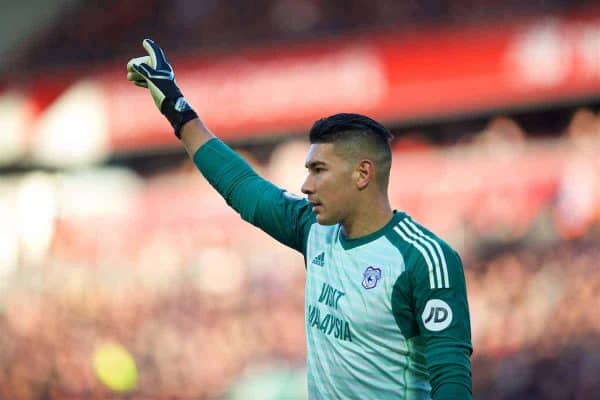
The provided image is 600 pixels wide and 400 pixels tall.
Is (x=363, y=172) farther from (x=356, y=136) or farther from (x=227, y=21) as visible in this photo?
(x=227, y=21)

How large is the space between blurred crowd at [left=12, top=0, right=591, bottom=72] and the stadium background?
2cm

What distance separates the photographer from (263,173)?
356 inches

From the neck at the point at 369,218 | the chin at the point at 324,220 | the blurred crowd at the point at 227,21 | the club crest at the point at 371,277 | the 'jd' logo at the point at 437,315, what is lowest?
the 'jd' logo at the point at 437,315

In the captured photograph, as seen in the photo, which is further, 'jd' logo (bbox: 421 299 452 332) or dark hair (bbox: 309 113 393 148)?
dark hair (bbox: 309 113 393 148)

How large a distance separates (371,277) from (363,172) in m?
0.36

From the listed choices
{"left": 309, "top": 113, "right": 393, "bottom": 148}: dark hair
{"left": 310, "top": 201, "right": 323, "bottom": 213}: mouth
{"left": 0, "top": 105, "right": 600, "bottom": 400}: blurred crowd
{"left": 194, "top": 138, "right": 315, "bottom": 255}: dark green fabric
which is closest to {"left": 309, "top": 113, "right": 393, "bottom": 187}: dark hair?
{"left": 309, "top": 113, "right": 393, "bottom": 148}: dark hair

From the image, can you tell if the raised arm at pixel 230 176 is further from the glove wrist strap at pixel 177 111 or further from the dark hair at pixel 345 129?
the dark hair at pixel 345 129

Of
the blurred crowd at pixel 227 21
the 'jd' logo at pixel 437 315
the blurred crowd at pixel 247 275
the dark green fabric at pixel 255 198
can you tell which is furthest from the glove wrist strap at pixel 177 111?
the blurred crowd at pixel 227 21

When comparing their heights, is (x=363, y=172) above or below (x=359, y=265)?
above

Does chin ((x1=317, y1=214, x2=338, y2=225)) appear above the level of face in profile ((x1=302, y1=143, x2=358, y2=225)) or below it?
below

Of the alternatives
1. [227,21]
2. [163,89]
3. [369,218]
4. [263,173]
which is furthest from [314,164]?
[227,21]

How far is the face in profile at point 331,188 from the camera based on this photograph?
11.9ft

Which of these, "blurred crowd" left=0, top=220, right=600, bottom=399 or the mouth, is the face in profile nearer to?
the mouth

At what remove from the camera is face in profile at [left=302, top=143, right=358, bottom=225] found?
3.61m
